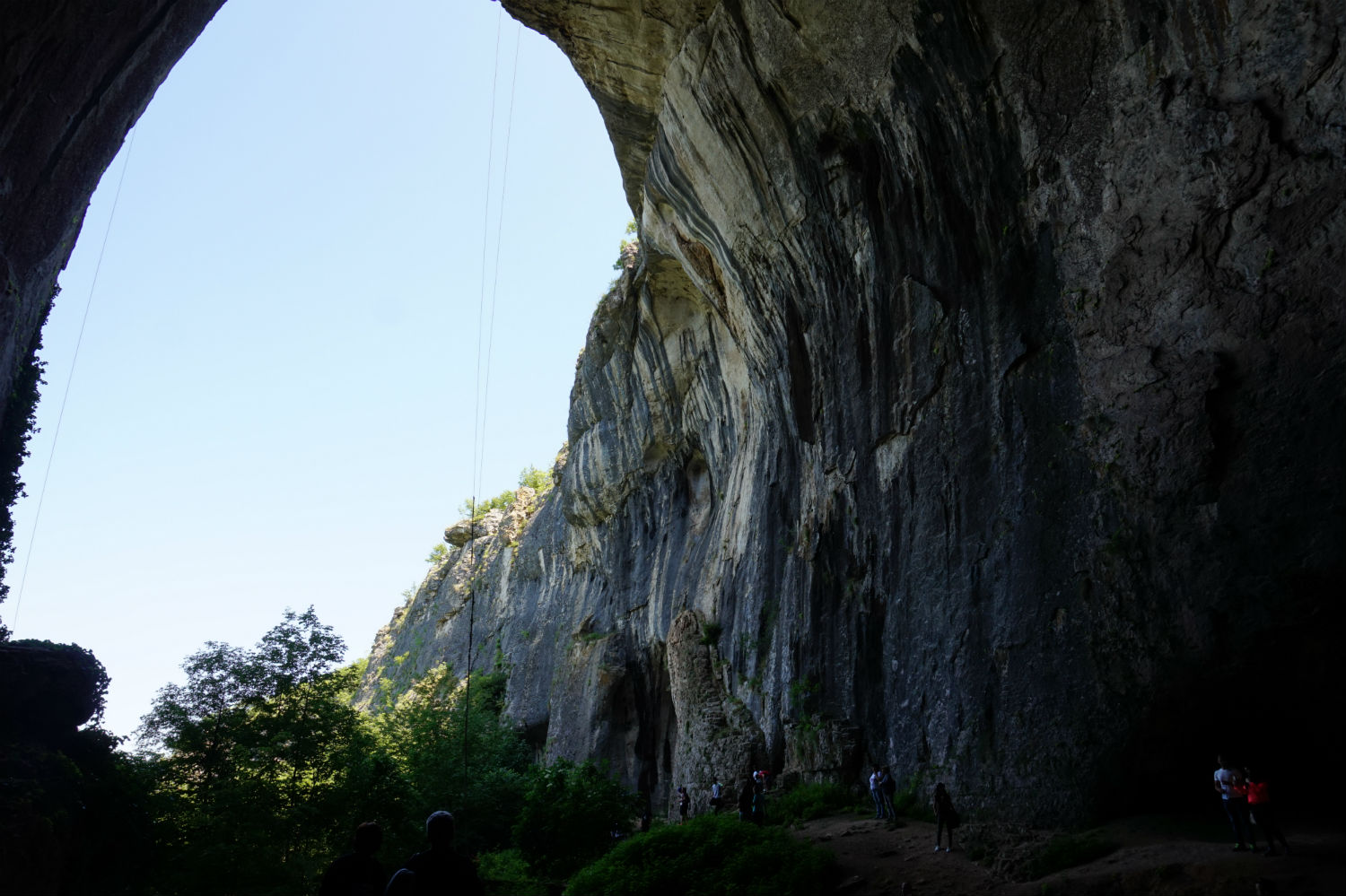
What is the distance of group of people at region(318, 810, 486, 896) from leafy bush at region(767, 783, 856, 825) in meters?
13.9

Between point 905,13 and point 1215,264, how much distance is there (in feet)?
26.0

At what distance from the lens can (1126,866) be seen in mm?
9750

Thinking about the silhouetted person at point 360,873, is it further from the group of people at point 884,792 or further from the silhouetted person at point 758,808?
the silhouetted person at point 758,808

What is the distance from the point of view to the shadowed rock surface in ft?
35.4

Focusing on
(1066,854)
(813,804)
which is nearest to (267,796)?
(813,804)

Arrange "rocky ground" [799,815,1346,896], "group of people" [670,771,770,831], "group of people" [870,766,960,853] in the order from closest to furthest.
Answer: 1. "rocky ground" [799,815,1346,896]
2. "group of people" [870,766,960,853]
3. "group of people" [670,771,770,831]

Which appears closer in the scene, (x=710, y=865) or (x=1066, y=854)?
(x=1066, y=854)

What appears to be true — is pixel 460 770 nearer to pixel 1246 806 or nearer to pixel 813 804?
pixel 813 804

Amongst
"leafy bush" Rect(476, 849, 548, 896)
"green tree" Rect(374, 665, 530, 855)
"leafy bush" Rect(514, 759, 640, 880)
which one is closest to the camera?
"leafy bush" Rect(476, 849, 548, 896)

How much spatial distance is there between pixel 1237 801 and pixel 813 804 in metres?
8.94

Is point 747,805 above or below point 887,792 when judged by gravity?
below

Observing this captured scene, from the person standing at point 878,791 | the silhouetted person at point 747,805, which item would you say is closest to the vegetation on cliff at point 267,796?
the silhouetted person at point 747,805

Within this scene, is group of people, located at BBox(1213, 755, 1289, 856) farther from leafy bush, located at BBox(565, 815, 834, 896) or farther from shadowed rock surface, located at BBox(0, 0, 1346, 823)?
leafy bush, located at BBox(565, 815, 834, 896)

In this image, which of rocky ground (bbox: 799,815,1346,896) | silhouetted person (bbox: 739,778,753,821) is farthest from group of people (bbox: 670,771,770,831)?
rocky ground (bbox: 799,815,1346,896)
